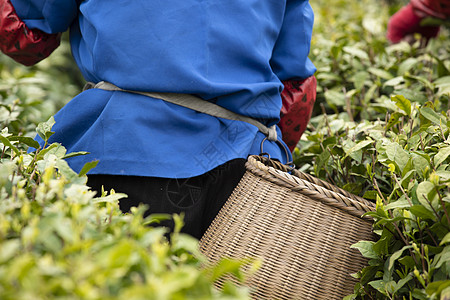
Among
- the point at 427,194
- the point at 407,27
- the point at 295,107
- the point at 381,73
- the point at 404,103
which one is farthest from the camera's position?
the point at 407,27

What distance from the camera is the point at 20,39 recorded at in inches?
71.0

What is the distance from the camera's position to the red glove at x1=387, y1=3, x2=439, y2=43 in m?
3.07

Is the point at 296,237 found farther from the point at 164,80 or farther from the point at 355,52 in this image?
the point at 355,52

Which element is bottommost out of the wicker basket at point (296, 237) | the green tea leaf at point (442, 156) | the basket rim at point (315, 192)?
the wicker basket at point (296, 237)

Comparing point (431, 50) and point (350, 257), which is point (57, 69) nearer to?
point (431, 50)

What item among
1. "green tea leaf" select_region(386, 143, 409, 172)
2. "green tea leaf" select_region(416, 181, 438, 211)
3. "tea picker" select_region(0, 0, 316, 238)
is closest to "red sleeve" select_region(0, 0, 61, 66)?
"tea picker" select_region(0, 0, 316, 238)

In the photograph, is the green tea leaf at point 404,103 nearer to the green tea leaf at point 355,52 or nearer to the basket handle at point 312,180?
the basket handle at point 312,180

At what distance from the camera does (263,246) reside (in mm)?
1511

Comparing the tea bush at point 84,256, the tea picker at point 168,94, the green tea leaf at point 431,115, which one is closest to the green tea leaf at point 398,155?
the green tea leaf at point 431,115

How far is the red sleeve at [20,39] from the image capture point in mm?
1769

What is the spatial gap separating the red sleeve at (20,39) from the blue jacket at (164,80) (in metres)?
0.13

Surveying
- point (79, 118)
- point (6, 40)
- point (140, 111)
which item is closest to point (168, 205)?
point (140, 111)

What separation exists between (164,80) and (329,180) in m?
0.85

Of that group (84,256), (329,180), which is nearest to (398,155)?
(329,180)
